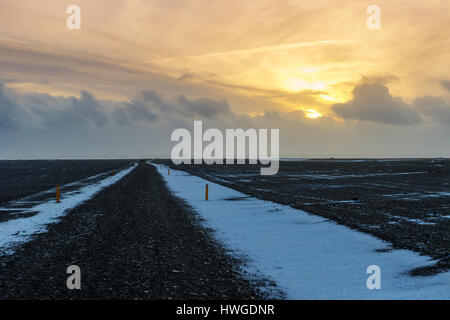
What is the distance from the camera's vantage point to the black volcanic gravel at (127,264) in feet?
23.1

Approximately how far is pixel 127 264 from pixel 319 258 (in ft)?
18.8

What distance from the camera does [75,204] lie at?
70.8ft

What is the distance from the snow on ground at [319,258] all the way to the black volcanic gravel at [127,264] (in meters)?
0.95

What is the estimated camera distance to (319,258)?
988 cm

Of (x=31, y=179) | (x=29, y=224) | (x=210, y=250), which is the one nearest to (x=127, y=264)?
(x=210, y=250)

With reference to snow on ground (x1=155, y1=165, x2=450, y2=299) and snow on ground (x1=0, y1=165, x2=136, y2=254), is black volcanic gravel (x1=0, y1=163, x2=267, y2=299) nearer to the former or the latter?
snow on ground (x1=0, y1=165, x2=136, y2=254)

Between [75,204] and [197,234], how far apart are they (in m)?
12.4

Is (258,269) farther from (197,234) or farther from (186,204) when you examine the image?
(186,204)

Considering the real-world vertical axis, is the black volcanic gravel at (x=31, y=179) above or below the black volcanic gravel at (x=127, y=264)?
below

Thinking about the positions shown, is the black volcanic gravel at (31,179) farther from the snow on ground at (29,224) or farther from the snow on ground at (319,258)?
the snow on ground at (319,258)

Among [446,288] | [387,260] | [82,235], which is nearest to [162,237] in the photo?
[82,235]

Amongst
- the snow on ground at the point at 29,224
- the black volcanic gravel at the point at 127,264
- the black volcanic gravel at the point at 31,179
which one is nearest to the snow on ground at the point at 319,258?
the black volcanic gravel at the point at 127,264

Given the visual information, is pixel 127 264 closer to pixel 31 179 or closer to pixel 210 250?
pixel 210 250
